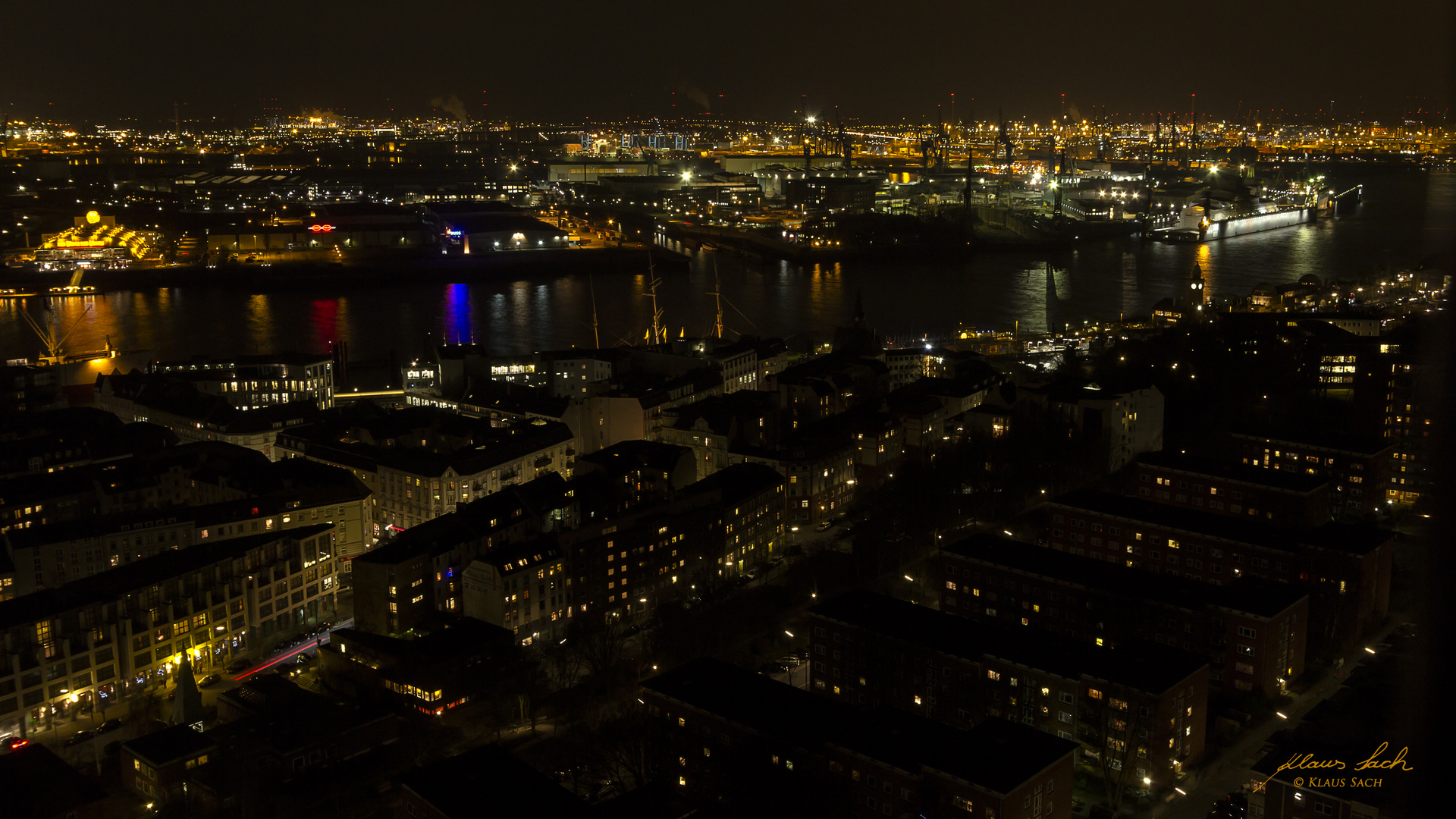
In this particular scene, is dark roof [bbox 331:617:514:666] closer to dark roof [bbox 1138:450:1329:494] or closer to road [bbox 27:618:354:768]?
road [bbox 27:618:354:768]

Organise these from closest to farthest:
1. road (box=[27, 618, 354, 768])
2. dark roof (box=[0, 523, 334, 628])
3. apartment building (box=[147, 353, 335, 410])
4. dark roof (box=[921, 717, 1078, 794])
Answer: dark roof (box=[921, 717, 1078, 794]), road (box=[27, 618, 354, 768]), dark roof (box=[0, 523, 334, 628]), apartment building (box=[147, 353, 335, 410])

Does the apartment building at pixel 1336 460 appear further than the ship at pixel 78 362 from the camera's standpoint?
No

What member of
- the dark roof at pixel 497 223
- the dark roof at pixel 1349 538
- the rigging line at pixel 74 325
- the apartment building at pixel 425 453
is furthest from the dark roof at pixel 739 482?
the dark roof at pixel 497 223

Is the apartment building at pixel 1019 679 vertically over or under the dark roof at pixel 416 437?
under

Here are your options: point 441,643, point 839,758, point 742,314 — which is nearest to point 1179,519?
point 839,758

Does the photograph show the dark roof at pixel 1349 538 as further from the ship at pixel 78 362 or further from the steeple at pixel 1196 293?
the ship at pixel 78 362

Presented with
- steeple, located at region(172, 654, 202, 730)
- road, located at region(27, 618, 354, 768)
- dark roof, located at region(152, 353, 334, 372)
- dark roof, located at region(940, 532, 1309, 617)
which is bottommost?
road, located at region(27, 618, 354, 768)

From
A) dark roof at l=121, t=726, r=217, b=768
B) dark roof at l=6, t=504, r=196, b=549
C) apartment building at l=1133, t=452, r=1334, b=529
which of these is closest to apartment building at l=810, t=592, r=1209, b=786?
apartment building at l=1133, t=452, r=1334, b=529

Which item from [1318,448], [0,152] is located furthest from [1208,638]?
[0,152]
